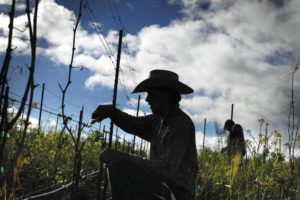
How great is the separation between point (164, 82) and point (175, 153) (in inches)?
29.5

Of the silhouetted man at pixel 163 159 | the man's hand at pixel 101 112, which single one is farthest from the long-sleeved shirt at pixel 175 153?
the man's hand at pixel 101 112

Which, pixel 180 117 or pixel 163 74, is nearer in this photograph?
pixel 180 117

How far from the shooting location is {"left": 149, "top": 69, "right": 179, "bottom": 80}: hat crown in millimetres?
3768

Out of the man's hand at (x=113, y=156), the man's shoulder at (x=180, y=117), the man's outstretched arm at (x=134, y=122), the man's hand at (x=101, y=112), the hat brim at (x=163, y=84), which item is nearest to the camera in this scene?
the man's hand at (x=113, y=156)

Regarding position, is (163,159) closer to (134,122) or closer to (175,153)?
(175,153)

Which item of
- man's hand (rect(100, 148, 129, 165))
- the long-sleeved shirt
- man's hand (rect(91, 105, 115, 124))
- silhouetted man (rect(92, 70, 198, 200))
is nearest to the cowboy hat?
silhouetted man (rect(92, 70, 198, 200))

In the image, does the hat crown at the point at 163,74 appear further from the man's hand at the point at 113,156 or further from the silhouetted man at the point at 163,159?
the man's hand at the point at 113,156

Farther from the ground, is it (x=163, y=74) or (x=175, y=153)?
(x=163, y=74)

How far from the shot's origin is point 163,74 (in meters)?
3.78

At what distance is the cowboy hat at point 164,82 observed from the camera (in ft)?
12.0

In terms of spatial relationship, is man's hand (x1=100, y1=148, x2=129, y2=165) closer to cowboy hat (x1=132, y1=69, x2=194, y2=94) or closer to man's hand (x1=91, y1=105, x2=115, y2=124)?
cowboy hat (x1=132, y1=69, x2=194, y2=94)

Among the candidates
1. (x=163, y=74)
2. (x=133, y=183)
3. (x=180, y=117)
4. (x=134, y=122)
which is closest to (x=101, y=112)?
(x=134, y=122)

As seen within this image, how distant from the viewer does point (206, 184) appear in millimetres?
5762

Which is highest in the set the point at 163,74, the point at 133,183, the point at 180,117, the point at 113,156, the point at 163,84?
the point at 163,74
